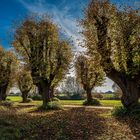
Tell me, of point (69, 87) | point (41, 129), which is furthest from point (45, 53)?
point (69, 87)

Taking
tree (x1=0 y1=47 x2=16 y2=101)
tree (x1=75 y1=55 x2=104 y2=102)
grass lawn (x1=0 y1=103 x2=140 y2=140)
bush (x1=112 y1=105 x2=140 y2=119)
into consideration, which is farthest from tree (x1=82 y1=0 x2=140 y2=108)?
tree (x1=0 y1=47 x2=16 y2=101)

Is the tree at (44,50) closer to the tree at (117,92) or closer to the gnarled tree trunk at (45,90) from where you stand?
the gnarled tree trunk at (45,90)

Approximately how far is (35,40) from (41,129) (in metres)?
25.8

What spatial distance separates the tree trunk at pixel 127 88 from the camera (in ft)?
101

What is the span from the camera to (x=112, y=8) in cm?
3195

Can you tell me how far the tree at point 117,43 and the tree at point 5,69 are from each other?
3800cm

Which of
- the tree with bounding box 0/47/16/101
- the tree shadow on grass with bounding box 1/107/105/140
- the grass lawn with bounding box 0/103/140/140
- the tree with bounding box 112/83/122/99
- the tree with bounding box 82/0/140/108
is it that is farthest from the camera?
the tree with bounding box 112/83/122/99

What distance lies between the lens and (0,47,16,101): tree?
66312mm

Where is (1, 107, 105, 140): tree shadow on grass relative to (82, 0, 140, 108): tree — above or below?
below

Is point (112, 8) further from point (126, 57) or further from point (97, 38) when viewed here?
point (126, 57)

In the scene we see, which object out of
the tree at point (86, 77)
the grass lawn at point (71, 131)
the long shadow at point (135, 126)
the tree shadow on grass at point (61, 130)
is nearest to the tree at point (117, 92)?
the tree at point (86, 77)

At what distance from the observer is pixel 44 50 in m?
46.6

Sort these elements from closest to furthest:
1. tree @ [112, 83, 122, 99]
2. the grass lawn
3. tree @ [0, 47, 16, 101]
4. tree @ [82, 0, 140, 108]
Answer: the grass lawn, tree @ [82, 0, 140, 108], tree @ [0, 47, 16, 101], tree @ [112, 83, 122, 99]

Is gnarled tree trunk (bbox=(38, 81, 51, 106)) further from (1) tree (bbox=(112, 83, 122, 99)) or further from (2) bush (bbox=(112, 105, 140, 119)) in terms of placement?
(1) tree (bbox=(112, 83, 122, 99))
